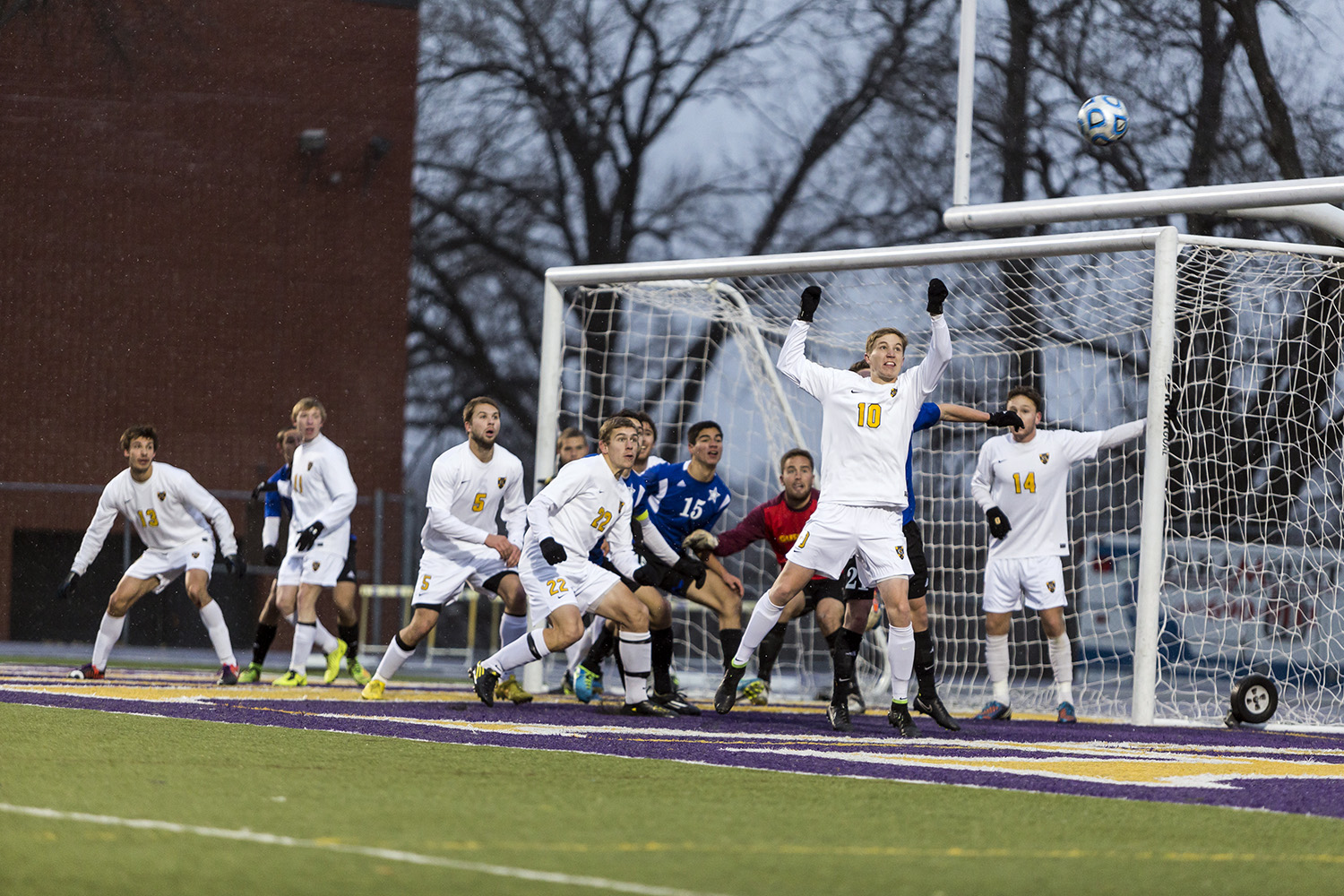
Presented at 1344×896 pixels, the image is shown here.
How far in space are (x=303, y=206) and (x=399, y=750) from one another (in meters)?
15.4

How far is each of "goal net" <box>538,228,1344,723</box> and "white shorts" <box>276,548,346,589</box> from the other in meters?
1.91

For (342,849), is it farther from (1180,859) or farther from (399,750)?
(399,750)

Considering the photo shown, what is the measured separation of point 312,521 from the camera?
1104 centimetres

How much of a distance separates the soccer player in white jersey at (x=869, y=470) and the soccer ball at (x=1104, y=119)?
2.94 meters

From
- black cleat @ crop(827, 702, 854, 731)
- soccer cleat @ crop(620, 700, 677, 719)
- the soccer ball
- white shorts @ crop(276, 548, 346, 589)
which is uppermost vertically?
the soccer ball

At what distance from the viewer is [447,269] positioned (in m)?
22.4

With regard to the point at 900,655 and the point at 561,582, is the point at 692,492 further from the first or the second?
the point at 900,655

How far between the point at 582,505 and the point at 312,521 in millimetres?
2867

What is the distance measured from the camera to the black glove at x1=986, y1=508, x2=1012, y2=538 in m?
10.3

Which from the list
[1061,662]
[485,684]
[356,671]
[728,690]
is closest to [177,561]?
[356,671]

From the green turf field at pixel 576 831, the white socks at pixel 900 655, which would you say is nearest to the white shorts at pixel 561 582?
the white socks at pixel 900 655

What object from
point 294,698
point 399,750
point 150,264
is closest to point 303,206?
point 150,264

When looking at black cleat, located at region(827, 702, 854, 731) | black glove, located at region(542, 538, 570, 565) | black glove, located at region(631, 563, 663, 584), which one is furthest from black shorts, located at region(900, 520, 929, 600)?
black glove, located at region(542, 538, 570, 565)

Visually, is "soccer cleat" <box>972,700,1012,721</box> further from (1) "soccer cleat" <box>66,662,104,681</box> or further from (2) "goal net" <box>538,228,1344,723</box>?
(1) "soccer cleat" <box>66,662,104,681</box>
